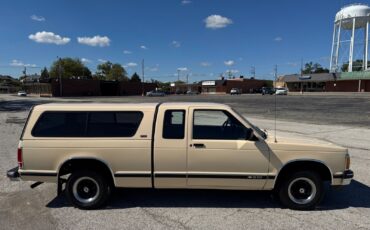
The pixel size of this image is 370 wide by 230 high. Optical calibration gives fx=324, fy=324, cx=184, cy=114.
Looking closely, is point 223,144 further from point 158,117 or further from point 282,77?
point 282,77

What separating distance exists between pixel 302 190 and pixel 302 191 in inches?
0.6

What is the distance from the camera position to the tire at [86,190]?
5098 millimetres

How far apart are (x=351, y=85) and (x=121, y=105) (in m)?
84.7

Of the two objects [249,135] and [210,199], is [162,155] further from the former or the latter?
[249,135]

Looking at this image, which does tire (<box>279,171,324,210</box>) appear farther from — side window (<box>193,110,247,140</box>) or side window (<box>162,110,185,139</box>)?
side window (<box>162,110,185,139</box>)

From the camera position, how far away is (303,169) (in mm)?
5055

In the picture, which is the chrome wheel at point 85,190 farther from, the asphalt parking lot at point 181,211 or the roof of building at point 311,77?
the roof of building at point 311,77

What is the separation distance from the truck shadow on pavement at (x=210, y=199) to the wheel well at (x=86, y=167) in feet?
1.80

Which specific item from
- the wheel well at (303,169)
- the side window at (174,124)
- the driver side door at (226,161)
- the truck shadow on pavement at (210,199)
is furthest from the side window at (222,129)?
the truck shadow on pavement at (210,199)

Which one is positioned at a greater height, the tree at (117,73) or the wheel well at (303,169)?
the tree at (117,73)

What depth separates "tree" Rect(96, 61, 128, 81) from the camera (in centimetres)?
13650

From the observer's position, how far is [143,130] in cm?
503

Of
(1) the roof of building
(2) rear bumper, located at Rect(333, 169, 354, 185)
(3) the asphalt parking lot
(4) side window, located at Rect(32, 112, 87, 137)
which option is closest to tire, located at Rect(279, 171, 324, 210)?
(3) the asphalt parking lot

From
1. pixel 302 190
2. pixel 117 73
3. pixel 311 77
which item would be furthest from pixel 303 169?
pixel 117 73
